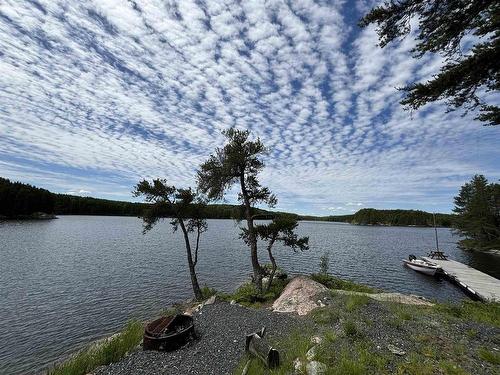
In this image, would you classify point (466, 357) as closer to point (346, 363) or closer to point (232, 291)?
point (346, 363)

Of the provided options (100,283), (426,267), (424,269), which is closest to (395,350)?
(100,283)

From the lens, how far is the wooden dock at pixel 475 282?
1017 inches

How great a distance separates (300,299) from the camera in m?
18.2

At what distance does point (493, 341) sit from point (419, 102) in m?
8.46

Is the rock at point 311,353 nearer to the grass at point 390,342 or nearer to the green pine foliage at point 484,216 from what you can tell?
the grass at point 390,342

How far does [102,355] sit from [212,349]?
178 inches

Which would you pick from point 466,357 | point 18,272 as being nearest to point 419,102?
point 466,357

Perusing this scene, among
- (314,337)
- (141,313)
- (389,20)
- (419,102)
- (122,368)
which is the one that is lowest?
(141,313)

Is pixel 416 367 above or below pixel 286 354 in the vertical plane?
above

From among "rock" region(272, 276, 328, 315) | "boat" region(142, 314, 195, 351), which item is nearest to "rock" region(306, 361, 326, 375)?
"boat" region(142, 314, 195, 351)

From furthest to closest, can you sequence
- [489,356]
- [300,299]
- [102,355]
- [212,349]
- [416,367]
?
[300,299] < [102,355] < [212,349] < [489,356] < [416,367]

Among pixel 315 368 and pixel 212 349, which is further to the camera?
pixel 212 349

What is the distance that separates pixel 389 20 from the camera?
7.75 metres

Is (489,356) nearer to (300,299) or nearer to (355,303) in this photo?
(355,303)
